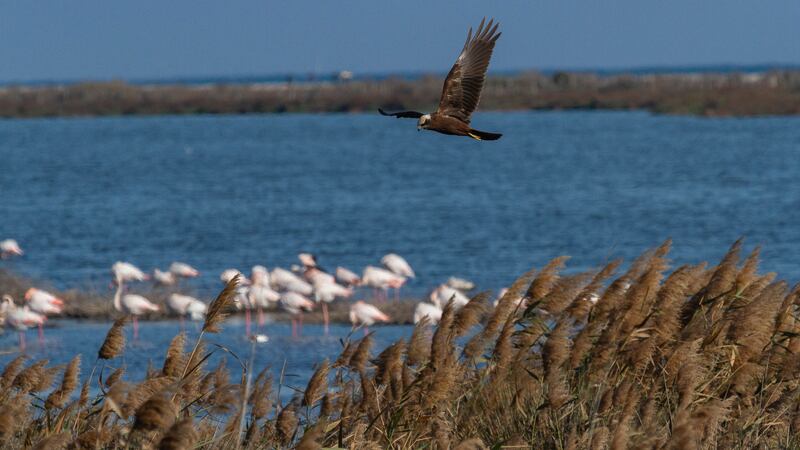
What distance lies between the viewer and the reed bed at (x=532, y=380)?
5258 mm

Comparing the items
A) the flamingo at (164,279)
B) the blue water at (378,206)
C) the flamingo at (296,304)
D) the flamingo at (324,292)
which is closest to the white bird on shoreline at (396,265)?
the blue water at (378,206)

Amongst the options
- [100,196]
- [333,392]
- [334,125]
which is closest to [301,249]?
[100,196]

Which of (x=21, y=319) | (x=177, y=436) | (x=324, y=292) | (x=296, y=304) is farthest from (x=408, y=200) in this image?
(x=177, y=436)

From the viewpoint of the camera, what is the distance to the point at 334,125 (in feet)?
257

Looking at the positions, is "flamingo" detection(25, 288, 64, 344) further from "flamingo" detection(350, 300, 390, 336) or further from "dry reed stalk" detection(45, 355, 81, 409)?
"dry reed stalk" detection(45, 355, 81, 409)

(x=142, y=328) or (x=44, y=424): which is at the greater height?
(x=44, y=424)

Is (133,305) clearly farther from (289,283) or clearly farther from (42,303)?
(289,283)

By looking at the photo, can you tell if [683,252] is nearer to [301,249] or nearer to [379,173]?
[301,249]

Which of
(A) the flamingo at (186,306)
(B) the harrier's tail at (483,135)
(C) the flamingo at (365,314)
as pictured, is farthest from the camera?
(A) the flamingo at (186,306)

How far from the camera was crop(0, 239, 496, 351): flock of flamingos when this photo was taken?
14.5 meters

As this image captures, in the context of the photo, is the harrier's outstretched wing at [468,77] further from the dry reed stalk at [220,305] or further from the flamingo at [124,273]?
the flamingo at [124,273]

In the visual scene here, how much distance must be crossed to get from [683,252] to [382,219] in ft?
26.3

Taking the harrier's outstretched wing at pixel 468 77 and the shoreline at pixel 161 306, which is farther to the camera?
the shoreline at pixel 161 306

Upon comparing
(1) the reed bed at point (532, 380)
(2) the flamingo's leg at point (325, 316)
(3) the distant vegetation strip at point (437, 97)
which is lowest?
(3) the distant vegetation strip at point (437, 97)
